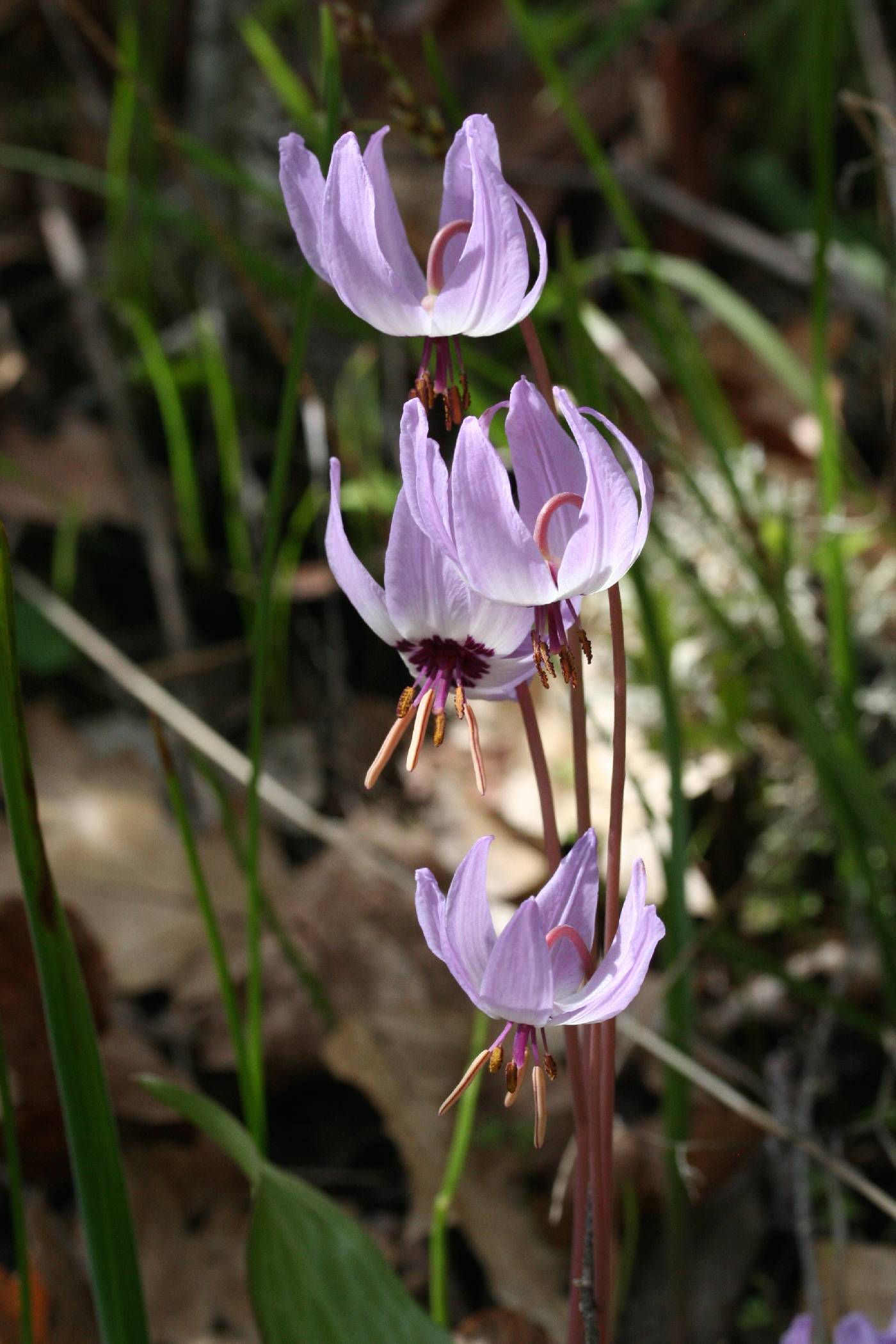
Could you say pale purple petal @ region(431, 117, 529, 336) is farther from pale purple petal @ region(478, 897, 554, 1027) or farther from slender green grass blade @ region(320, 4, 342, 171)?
pale purple petal @ region(478, 897, 554, 1027)

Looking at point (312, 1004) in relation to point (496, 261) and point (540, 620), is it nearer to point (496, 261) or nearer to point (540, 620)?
point (540, 620)

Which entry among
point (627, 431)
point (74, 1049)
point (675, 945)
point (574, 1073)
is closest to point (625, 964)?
point (574, 1073)

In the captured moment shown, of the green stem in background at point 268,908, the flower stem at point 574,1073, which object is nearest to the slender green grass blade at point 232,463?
the green stem in background at point 268,908

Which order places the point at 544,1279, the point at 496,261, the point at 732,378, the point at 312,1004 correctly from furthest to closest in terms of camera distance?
1. the point at 732,378
2. the point at 312,1004
3. the point at 544,1279
4. the point at 496,261

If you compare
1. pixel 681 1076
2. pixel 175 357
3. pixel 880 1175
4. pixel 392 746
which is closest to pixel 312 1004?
pixel 681 1076

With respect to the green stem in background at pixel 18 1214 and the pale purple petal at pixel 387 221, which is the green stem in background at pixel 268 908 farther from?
the pale purple petal at pixel 387 221

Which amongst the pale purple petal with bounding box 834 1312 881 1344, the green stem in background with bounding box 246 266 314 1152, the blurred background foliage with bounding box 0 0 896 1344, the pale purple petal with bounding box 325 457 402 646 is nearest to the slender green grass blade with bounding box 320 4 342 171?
the blurred background foliage with bounding box 0 0 896 1344
